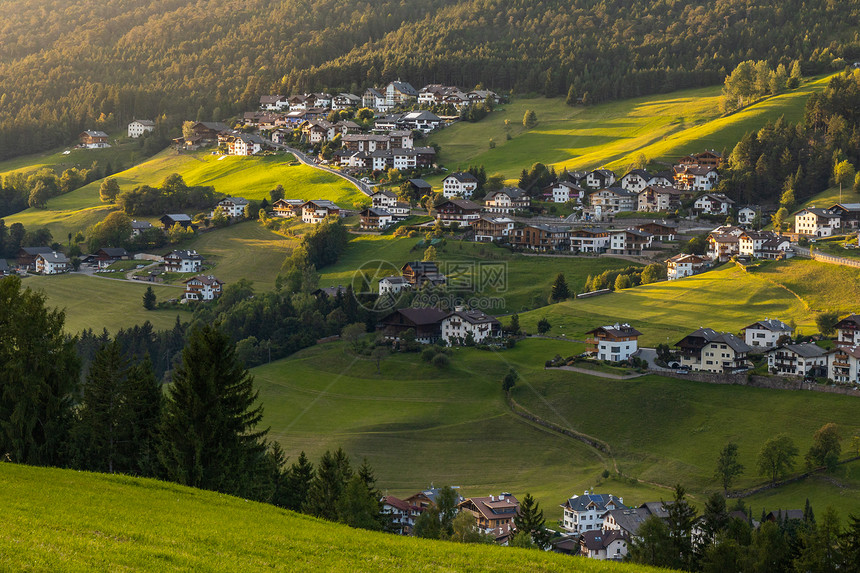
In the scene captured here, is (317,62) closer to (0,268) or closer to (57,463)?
(0,268)

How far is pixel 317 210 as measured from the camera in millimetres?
103062

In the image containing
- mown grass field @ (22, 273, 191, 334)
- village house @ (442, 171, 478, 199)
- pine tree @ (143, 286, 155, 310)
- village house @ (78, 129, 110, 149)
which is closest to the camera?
mown grass field @ (22, 273, 191, 334)

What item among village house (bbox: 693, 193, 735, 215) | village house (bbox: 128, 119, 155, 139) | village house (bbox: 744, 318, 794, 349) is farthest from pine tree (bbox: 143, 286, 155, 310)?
village house (bbox: 128, 119, 155, 139)

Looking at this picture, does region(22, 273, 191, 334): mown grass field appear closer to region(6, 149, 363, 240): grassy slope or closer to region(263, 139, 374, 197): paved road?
region(6, 149, 363, 240): grassy slope

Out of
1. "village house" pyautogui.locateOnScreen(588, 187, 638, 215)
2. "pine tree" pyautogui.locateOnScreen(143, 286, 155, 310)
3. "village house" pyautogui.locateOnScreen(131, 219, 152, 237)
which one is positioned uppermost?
Answer: "village house" pyautogui.locateOnScreen(588, 187, 638, 215)

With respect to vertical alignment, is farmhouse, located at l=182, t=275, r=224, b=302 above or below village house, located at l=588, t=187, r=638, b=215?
below

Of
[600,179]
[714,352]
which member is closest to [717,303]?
[714,352]

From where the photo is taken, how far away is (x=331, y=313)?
254 ft

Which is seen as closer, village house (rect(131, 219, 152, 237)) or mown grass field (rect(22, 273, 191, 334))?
mown grass field (rect(22, 273, 191, 334))

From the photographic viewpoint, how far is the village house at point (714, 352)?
60.7 metres

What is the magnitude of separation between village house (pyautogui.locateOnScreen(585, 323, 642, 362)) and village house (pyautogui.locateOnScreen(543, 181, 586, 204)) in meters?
39.5

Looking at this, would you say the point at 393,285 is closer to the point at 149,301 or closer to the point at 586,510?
the point at 149,301

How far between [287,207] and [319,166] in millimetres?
17105

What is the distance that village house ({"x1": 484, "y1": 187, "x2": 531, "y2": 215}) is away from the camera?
100250 mm
